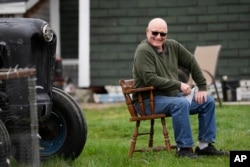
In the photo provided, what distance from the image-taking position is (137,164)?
5.07 metres

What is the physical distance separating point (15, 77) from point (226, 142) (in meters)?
3.02

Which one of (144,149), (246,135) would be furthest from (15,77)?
(246,135)

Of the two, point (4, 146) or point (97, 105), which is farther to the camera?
point (97, 105)

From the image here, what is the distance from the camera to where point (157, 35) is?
546cm

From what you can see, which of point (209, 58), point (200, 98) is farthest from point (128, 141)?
point (209, 58)

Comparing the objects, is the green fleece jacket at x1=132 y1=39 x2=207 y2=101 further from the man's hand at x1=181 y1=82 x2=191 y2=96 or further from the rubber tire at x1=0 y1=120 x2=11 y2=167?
the rubber tire at x1=0 y1=120 x2=11 y2=167

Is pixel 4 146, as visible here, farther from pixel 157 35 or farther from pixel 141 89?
pixel 157 35

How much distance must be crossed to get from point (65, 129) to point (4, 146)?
4.15 ft

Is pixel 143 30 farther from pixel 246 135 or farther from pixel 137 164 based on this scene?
pixel 137 164

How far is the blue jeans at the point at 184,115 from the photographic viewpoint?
5195 millimetres

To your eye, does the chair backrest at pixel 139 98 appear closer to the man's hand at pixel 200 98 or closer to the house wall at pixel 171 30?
the man's hand at pixel 200 98

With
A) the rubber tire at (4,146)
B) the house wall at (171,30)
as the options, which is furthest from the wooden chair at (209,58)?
the rubber tire at (4,146)

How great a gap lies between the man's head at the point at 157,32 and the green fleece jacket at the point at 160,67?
52mm

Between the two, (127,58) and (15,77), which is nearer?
(15,77)
